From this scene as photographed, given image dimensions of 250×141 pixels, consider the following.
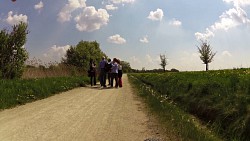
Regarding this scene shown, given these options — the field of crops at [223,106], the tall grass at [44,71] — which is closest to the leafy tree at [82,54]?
the tall grass at [44,71]

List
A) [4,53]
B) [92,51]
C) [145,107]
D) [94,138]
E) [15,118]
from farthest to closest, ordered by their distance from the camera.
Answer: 1. [92,51]
2. [4,53]
3. [145,107]
4. [15,118]
5. [94,138]

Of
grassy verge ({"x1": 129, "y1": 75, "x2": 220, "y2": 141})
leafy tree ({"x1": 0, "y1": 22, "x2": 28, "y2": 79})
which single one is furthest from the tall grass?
grassy verge ({"x1": 129, "y1": 75, "x2": 220, "y2": 141})

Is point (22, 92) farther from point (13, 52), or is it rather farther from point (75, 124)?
point (13, 52)

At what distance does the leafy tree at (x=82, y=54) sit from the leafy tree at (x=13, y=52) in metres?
42.4

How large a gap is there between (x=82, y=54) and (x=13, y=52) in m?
47.5

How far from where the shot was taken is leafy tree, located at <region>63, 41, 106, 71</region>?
2820 inches

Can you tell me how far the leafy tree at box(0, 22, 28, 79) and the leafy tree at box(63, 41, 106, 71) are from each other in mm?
42378

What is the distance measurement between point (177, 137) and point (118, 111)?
4277 mm

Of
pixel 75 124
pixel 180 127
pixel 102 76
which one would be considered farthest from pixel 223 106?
pixel 102 76

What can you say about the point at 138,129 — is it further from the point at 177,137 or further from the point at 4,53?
the point at 4,53

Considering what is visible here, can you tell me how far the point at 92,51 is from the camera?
77125mm

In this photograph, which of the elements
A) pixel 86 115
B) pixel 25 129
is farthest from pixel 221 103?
pixel 25 129

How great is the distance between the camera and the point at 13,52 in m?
24.9

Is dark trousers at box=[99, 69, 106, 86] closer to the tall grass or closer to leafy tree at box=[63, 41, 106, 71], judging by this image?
the tall grass
